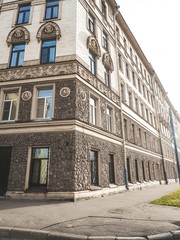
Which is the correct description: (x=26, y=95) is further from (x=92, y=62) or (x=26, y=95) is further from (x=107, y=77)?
(x=107, y=77)

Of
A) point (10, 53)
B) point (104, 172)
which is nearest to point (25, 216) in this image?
point (104, 172)

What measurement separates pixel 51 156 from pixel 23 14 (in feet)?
36.5

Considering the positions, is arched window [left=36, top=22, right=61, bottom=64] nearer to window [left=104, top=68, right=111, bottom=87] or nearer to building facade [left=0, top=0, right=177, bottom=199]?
building facade [left=0, top=0, right=177, bottom=199]

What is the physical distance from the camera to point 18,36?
41.9 ft

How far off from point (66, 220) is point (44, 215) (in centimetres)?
100

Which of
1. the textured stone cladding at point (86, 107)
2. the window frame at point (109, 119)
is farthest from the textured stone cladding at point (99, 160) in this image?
A: the window frame at point (109, 119)

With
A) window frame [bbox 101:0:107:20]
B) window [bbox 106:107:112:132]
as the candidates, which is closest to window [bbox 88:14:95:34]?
window frame [bbox 101:0:107:20]

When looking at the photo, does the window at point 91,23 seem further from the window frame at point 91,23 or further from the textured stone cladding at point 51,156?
the textured stone cladding at point 51,156

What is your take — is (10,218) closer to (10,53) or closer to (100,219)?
(100,219)

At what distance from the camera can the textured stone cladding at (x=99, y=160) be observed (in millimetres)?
9773

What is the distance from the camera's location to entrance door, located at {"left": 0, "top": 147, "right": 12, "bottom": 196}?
10195 mm

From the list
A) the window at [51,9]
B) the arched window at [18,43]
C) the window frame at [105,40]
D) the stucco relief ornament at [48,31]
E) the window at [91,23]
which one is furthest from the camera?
the window frame at [105,40]

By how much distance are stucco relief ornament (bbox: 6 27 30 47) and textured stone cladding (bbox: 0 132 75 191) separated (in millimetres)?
6769

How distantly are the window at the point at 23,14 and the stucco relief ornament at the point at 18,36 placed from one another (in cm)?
96
